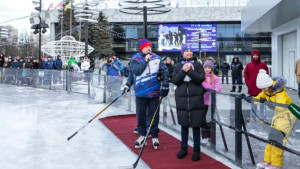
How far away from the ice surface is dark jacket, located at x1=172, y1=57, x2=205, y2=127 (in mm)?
852

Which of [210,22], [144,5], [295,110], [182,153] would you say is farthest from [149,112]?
[210,22]

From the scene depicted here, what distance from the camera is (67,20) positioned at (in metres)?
61.0

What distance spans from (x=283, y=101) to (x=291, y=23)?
1338 cm

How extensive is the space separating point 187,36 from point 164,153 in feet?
122

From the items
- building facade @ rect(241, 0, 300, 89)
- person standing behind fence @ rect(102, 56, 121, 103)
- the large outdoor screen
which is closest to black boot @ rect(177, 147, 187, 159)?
person standing behind fence @ rect(102, 56, 121, 103)

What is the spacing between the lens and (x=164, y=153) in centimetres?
491

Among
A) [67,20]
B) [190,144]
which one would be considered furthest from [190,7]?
[190,144]

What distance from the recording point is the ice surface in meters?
4.51

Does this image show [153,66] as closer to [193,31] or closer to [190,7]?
[193,31]

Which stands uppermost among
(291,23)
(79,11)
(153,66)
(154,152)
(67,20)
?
(67,20)

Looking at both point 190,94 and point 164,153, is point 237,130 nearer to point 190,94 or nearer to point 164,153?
point 190,94

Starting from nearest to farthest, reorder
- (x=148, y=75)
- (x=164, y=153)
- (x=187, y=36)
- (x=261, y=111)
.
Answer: (x=261, y=111) < (x=164, y=153) < (x=148, y=75) < (x=187, y=36)

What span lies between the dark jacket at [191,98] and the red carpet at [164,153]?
20.3 inches

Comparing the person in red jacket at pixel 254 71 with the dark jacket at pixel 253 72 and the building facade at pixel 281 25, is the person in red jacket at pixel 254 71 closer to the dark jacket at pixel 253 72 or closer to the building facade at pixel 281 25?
the dark jacket at pixel 253 72
